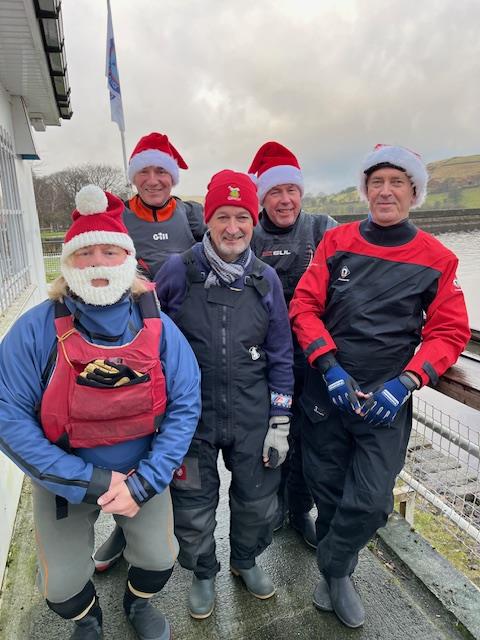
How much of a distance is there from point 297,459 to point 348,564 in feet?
2.24

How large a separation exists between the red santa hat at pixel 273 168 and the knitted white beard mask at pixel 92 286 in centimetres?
130

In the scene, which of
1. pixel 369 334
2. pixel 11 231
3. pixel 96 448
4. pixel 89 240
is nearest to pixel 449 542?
pixel 369 334

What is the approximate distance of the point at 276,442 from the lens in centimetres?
213

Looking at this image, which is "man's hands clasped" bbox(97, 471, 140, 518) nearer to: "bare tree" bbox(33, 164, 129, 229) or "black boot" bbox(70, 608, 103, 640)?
"black boot" bbox(70, 608, 103, 640)

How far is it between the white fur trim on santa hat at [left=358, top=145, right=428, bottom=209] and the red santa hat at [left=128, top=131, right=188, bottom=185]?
1421 millimetres

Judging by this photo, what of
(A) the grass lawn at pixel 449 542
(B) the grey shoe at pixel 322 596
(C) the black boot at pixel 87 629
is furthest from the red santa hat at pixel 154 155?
(A) the grass lawn at pixel 449 542

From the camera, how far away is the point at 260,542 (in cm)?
228

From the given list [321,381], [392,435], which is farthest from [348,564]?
[321,381]

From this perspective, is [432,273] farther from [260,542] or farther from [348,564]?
[260,542]

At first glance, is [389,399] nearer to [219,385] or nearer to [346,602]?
[219,385]

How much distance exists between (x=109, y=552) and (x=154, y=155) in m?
2.45

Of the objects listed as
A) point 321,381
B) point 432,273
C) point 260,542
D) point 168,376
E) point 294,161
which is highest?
point 294,161

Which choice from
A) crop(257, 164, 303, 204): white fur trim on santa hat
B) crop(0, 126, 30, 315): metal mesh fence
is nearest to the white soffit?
crop(0, 126, 30, 315): metal mesh fence

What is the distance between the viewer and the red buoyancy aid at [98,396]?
161 cm
